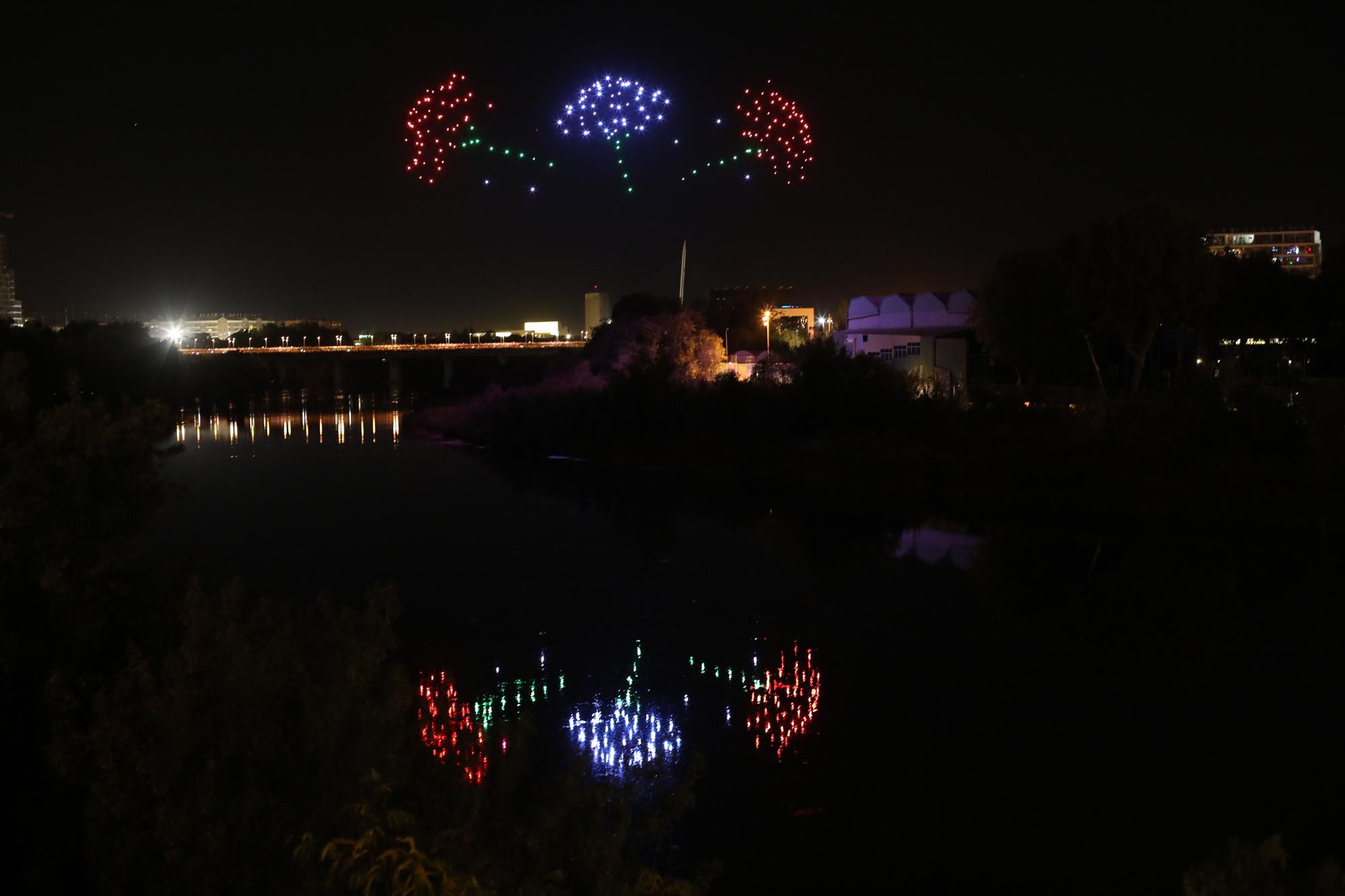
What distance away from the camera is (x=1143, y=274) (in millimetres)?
31859

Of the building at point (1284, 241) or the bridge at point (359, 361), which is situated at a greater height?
the building at point (1284, 241)

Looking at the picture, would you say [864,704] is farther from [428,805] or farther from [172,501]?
[172,501]

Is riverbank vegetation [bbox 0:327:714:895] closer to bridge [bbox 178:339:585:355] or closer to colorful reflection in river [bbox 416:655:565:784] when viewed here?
colorful reflection in river [bbox 416:655:565:784]

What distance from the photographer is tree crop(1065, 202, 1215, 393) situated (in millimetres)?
31844

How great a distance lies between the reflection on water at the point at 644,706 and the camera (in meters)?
11.0

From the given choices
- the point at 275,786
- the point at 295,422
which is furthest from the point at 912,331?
the point at 275,786

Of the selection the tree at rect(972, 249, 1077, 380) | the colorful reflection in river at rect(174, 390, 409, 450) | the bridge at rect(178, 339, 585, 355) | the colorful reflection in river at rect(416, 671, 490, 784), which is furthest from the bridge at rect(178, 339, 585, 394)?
the colorful reflection in river at rect(416, 671, 490, 784)

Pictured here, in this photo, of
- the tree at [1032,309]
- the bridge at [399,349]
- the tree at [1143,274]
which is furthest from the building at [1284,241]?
the tree at [1143,274]

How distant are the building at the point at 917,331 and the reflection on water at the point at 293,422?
62.0 ft

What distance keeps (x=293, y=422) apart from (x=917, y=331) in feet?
91.4

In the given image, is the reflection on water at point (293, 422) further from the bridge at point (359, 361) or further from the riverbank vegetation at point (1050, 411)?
the riverbank vegetation at point (1050, 411)

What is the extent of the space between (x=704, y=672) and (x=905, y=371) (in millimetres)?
21418

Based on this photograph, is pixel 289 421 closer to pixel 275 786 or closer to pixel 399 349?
pixel 399 349

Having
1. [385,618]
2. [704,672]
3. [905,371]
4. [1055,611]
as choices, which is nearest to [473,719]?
[704,672]
